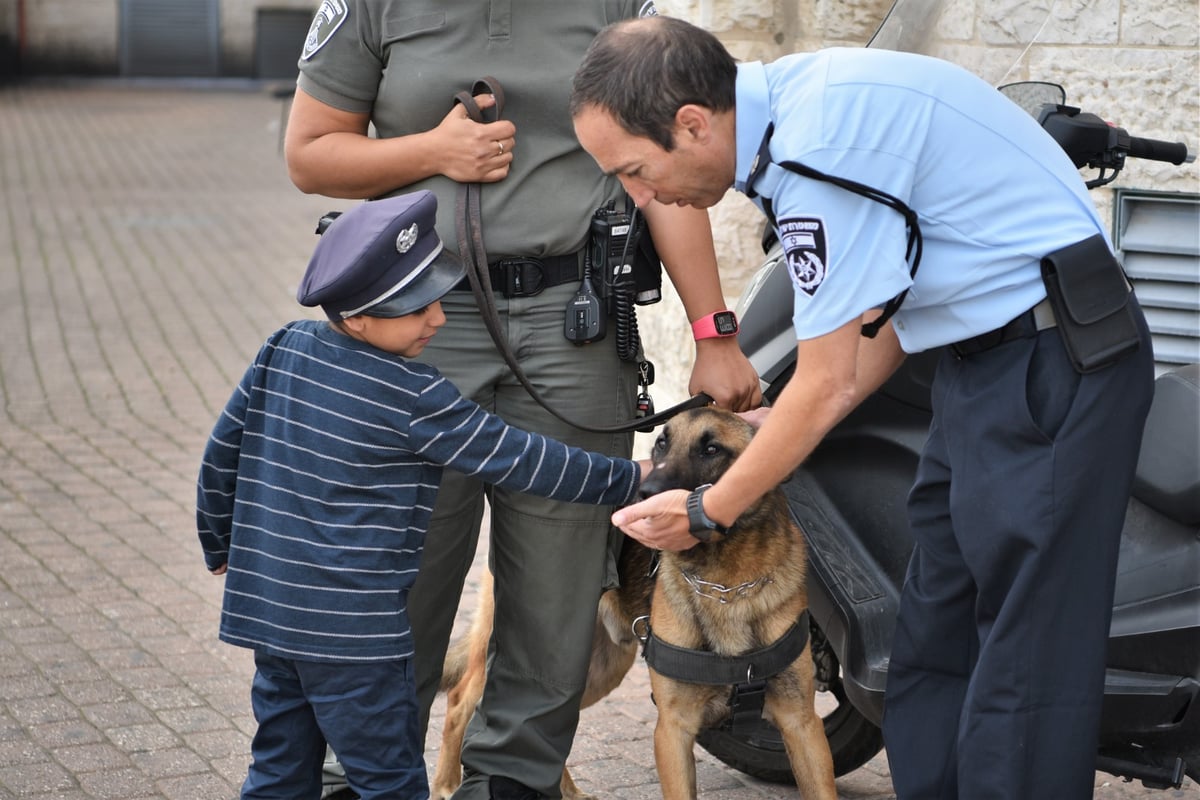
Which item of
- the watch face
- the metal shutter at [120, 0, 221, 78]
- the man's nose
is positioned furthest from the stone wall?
the metal shutter at [120, 0, 221, 78]

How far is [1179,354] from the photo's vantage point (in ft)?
14.6

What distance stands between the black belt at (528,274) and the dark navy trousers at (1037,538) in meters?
0.90

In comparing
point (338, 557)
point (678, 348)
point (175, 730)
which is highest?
point (338, 557)

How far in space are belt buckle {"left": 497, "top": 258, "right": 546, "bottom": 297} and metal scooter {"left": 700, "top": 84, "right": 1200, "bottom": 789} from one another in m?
0.63

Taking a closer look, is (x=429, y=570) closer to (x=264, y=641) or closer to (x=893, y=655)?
(x=264, y=641)

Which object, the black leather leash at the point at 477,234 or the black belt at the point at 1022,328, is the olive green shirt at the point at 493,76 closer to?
the black leather leash at the point at 477,234

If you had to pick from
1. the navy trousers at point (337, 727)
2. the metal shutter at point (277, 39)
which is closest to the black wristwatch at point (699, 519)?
the navy trousers at point (337, 727)

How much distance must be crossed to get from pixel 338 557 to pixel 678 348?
3119mm

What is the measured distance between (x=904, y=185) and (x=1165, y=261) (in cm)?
263

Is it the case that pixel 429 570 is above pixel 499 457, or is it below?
below

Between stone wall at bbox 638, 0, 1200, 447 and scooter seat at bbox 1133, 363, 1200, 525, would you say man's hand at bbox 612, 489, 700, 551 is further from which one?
stone wall at bbox 638, 0, 1200, 447

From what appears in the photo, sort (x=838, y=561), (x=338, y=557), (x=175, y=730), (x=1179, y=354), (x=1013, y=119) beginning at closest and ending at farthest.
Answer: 1. (x=1013, y=119)
2. (x=338, y=557)
3. (x=838, y=561)
4. (x=175, y=730)
5. (x=1179, y=354)

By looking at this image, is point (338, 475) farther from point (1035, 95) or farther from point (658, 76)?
point (1035, 95)

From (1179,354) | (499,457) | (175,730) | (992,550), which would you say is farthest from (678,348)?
(992,550)
